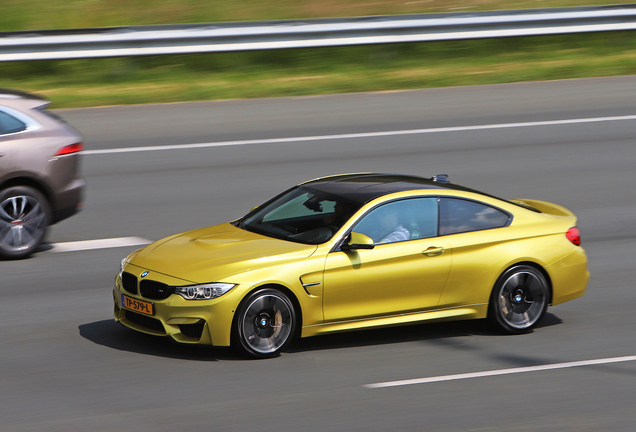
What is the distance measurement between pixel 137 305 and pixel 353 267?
1777 millimetres

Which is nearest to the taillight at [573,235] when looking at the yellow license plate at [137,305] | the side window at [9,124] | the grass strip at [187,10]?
the yellow license plate at [137,305]

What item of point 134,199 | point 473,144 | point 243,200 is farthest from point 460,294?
point 473,144

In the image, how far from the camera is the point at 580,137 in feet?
50.2

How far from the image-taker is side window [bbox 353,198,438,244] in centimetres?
778

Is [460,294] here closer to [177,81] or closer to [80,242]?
[80,242]

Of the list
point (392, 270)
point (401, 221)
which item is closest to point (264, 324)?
point (392, 270)

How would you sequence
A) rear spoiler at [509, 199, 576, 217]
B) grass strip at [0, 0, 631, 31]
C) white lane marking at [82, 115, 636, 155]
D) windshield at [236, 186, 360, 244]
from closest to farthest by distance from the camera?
windshield at [236, 186, 360, 244], rear spoiler at [509, 199, 576, 217], white lane marking at [82, 115, 636, 155], grass strip at [0, 0, 631, 31]

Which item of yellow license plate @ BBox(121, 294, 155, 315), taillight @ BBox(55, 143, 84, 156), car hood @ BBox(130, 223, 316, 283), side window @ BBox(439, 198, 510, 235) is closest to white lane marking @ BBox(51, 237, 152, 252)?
taillight @ BBox(55, 143, 84, 156)

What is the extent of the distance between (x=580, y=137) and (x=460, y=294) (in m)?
8.26

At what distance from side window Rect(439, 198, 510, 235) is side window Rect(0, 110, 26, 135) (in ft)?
15.8

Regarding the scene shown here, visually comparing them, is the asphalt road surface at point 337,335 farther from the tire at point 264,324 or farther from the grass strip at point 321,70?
the grass strip at point 321,70

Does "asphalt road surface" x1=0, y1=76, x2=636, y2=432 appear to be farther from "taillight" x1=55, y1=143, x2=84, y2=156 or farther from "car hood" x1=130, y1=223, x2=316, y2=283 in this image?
"taillight" x1=55, y1=143, x2=84, y2=156

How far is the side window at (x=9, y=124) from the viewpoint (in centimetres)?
990

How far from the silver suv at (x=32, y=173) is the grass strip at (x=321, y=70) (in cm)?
605
